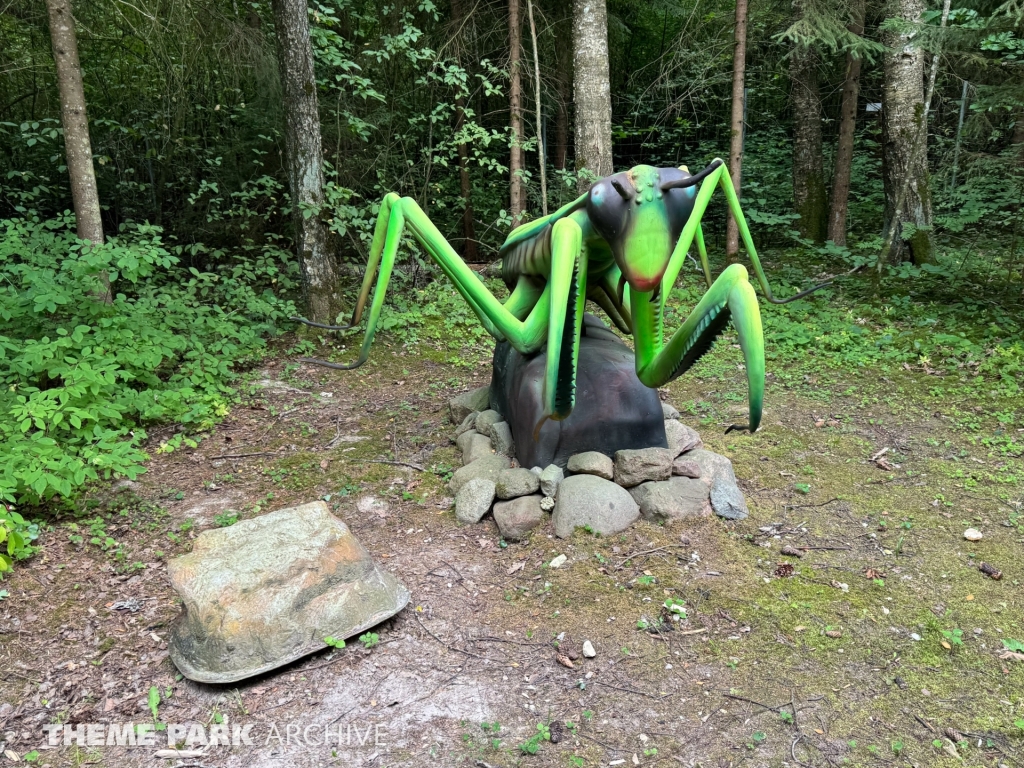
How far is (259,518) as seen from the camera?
3041 mm


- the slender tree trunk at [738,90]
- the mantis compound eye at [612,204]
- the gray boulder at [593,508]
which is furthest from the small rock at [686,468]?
the slender tree trunk at [738,90]

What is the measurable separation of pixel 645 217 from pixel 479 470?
186cm

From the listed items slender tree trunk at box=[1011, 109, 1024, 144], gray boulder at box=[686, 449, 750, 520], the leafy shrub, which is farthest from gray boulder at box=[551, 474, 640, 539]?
slender tree trunk at box=[1011, 109, 1024, 144]

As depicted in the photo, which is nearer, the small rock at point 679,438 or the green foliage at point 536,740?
the green foliage at point 536,740

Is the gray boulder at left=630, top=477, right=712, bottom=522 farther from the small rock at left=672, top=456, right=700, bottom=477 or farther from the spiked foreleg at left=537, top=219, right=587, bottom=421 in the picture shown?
the spiked foreleg at left=537, top=219, right=587, bottom=421

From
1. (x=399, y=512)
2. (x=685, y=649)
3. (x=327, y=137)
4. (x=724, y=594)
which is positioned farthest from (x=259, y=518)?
(x=327, y=137)

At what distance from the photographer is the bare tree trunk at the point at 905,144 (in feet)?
23.1

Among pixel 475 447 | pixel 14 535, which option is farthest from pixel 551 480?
pixel 14 535

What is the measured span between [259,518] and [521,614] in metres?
1.32

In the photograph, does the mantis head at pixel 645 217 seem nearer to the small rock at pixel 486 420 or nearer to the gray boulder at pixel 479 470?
the gray boulder at pixel 479 470

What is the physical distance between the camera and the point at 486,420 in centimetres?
440

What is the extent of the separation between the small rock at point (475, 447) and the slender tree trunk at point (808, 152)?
23.8 ft

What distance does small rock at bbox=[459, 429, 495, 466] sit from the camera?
4.16m

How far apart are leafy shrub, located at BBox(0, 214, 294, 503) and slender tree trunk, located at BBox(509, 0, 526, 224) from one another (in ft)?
9.49
